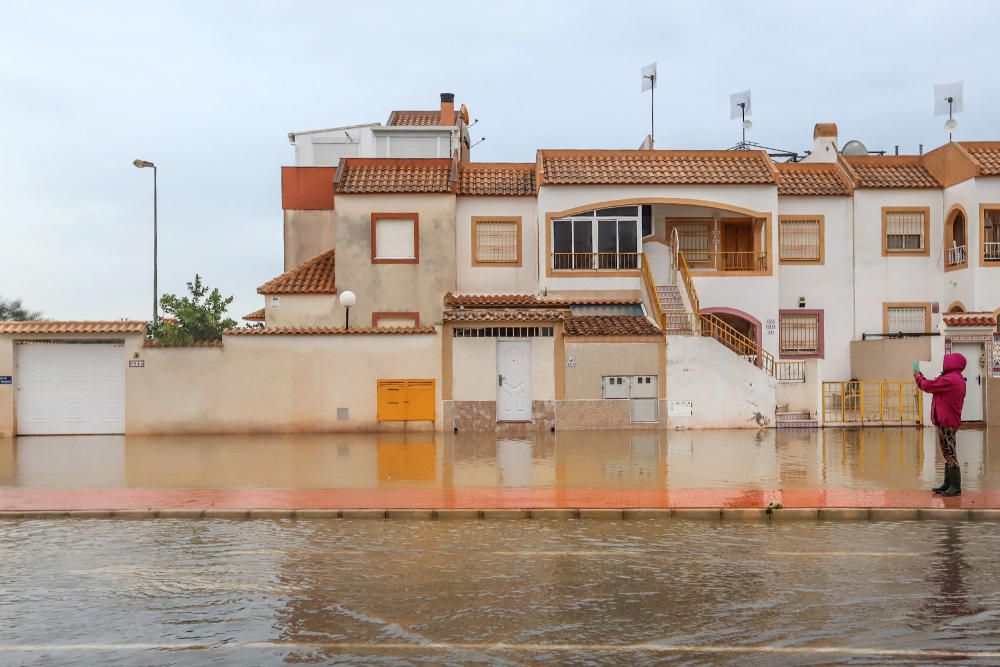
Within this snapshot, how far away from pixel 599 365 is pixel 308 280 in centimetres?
1229

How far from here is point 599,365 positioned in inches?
1014

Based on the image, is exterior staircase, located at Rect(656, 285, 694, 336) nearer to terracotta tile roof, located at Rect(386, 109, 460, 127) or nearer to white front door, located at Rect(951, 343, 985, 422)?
white front door, located at Rect(951, 343, 985, 422)

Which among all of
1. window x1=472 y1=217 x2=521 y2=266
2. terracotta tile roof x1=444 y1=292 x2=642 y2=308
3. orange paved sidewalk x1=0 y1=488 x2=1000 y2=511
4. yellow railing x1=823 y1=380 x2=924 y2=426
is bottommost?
orange paved sidewalk x1=0 y1=488 x2=1000 y2=511

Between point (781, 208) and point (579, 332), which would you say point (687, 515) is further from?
point (781, 208)

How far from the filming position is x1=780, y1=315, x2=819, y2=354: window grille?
34812mm

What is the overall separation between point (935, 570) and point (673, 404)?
17.1 metres

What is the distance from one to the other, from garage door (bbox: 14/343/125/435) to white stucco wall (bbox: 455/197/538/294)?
1235cm

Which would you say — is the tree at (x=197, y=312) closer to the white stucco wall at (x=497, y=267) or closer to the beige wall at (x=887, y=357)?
the white stucco wall at (x=497, y=267)

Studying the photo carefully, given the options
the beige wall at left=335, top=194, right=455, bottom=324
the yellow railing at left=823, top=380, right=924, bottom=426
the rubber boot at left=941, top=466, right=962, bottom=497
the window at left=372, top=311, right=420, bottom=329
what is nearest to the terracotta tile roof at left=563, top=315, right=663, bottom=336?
the yellow railing at left=823, top=380, right=924, bottom=426

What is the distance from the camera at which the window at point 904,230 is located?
3500cm

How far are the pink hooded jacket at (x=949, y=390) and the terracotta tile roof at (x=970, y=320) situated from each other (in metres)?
14.2

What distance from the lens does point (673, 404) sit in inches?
1021

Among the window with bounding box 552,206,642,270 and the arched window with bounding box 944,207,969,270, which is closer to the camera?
the window with bounding box 552,206,642,270

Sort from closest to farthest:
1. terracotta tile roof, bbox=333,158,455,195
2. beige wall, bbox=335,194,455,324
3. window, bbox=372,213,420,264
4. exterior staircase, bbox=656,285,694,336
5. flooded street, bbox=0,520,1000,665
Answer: flooded street, bbox=0,520,1000,665
exterior staircase, bbox=656,285,694,336
beige wall, bbox=335,194,455,324
window, bbox=372,213,420,264
terracotta tile roof, bbox=333,158,455,195
